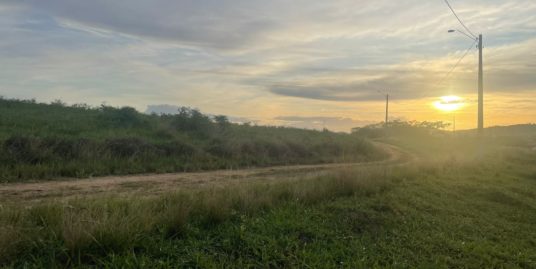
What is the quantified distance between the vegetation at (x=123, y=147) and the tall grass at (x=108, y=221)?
6.82m

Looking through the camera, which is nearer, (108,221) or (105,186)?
(108,221)

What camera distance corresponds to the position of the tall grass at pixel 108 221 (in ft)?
17.3

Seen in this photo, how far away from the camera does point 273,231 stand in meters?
7.04

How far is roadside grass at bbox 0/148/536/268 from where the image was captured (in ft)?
17.8

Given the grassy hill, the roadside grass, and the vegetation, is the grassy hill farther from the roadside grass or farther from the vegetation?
the vegetation

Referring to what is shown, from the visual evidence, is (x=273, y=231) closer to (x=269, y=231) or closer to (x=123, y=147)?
(x=269, y=231)

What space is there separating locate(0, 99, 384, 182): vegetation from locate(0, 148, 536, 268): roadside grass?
709cm

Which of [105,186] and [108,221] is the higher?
[108,221]

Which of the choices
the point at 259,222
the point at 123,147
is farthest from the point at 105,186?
the point at 259,222

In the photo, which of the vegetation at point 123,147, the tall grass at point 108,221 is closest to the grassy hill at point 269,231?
the tall grass at point 108,221

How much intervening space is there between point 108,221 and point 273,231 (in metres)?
2.67

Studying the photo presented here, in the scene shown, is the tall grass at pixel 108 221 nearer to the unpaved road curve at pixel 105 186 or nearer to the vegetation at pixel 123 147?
the unpaved road curve at pixel 105 186

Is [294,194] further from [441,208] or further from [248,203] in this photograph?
[441,208]

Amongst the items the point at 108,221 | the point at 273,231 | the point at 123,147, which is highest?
the point at 123,147
